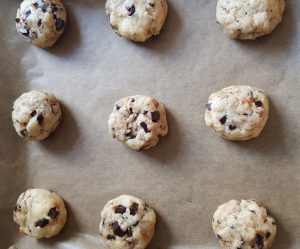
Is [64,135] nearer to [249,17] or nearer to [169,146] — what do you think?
[169,146]

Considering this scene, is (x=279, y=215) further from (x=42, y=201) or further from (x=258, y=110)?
(x=42, y=201)

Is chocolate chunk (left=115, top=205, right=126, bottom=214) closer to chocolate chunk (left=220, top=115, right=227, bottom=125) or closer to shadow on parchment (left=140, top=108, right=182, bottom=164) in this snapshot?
shadow on parchment (left=140, top=108, right=182, bottom=164)

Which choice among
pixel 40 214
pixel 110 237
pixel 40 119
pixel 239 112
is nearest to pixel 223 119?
pixel 239 112

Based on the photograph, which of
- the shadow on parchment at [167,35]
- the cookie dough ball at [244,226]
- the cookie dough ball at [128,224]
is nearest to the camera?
the cookie dough ball at [244,226]

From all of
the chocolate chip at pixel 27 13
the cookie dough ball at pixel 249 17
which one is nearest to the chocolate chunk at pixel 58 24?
the chocolate chip at pixel 27 13

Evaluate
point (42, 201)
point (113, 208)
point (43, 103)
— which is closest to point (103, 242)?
point (113, 208)

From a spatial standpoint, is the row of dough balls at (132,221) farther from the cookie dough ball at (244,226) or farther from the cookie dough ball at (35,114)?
the cookie dough ball at (35,114)

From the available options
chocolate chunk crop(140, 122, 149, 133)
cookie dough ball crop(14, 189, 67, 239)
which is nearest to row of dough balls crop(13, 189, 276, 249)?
cookie dough ball crop(14, 189, 67, 239)
